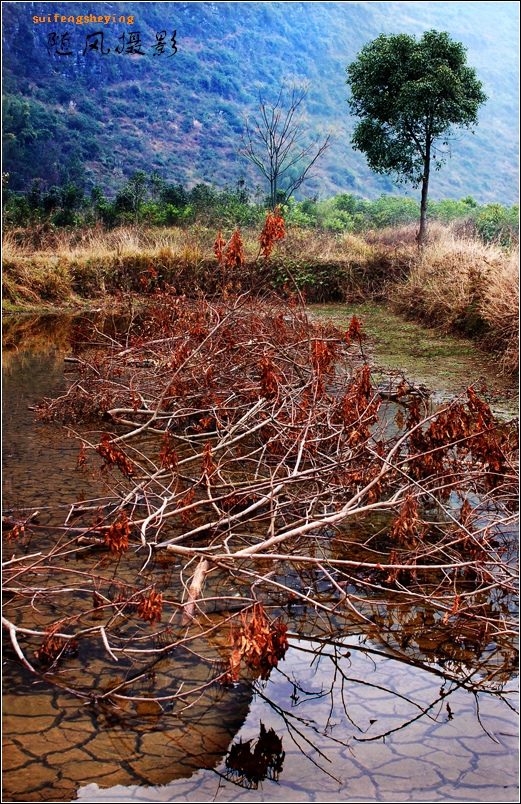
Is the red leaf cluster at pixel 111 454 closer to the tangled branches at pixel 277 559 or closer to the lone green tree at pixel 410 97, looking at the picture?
the tangled branches at pixel 277 559

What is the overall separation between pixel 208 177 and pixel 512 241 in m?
21.5

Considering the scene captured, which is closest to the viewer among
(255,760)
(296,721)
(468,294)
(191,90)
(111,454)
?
(255,760)

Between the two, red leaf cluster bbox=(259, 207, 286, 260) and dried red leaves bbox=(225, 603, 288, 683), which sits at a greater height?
red leaf cluster bbox=(259, 207, 286, 260)

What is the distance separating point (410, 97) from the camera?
854 inches

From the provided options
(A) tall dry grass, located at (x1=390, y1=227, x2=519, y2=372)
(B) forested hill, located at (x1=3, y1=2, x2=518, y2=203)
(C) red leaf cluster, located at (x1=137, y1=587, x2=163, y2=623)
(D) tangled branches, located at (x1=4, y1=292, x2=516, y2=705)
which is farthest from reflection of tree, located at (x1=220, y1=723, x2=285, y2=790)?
(B) forested hill, located at (x1=3, y1=2, x2=518, y2=203)

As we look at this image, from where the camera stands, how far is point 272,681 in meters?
4.55

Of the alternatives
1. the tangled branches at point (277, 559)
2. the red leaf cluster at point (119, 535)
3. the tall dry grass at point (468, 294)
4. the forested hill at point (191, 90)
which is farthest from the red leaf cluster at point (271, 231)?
the forested hill at point (191, 90)

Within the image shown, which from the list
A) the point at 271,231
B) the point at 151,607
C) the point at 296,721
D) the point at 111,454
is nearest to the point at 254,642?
the point at 151,607

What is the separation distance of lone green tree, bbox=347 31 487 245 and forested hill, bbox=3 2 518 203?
9.82 m

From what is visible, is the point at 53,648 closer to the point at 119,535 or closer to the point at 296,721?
the point at 119,535

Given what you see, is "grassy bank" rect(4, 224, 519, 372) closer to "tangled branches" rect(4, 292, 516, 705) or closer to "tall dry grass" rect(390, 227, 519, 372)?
"tall dry grass" rect(390, 227, 519, 372)

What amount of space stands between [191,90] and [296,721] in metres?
41.5

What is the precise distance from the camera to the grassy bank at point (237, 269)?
53.0ft

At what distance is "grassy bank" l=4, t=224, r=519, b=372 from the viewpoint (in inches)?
636
